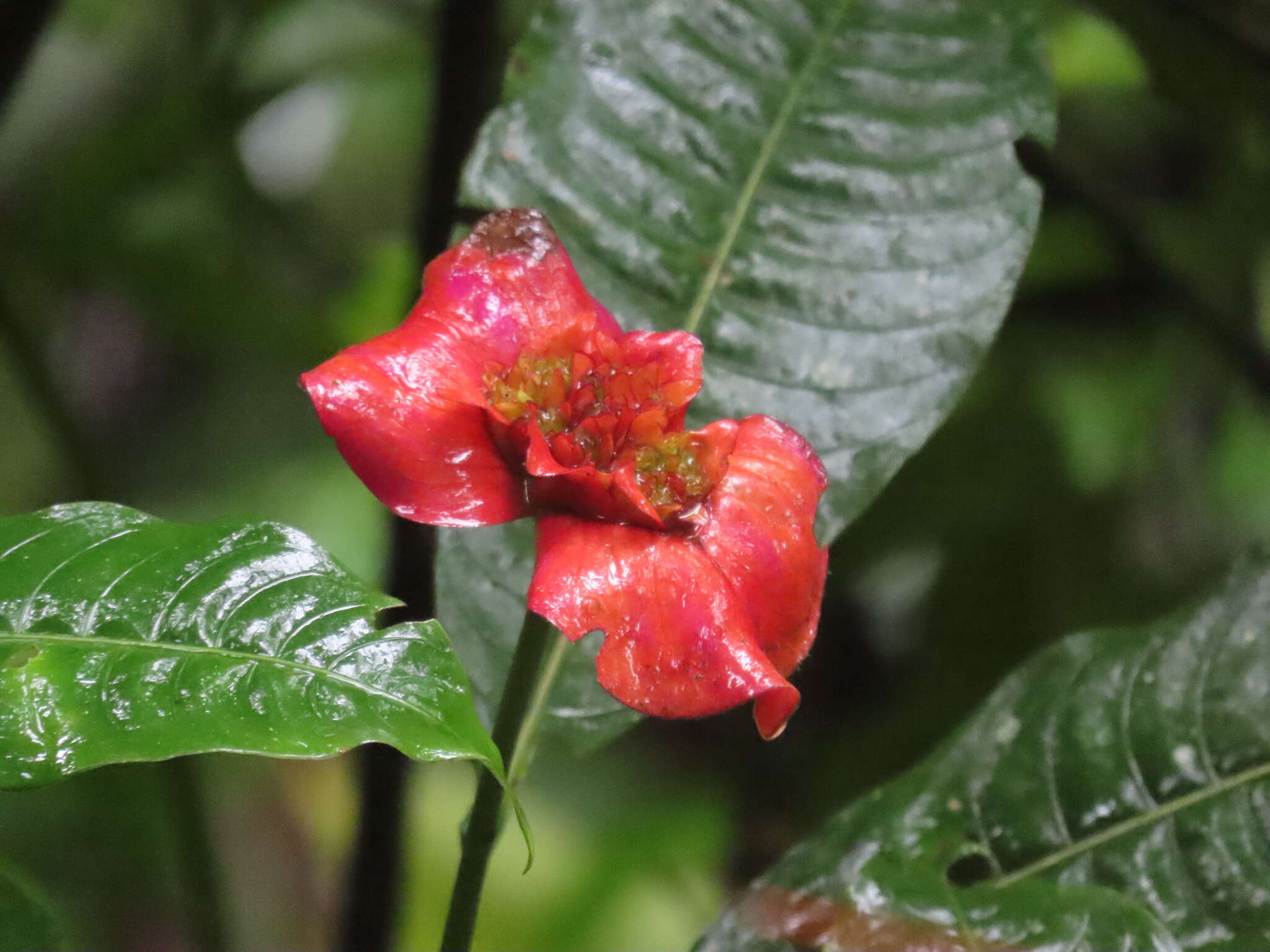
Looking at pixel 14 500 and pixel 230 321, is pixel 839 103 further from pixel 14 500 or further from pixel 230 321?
pixel 14 500

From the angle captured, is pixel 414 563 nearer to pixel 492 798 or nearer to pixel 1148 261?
pixel 492 798

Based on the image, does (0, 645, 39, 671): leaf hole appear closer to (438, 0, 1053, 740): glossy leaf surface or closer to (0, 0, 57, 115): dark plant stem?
(438, 0, 1053, 740): glossy leaf surface

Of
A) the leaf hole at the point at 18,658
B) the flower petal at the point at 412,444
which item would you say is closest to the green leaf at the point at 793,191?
the flower petal at the point at 412,444

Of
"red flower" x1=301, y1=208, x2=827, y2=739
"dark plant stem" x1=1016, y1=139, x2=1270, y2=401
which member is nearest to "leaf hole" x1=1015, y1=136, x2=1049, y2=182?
"dark plant stem" x1=1016, y1=139, x2=1270, y2=401

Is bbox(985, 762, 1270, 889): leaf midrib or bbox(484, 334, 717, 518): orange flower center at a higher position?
bbox(484, 334, 717, 518): orange flower center

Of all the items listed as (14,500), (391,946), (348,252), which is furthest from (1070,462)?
(14,500)
